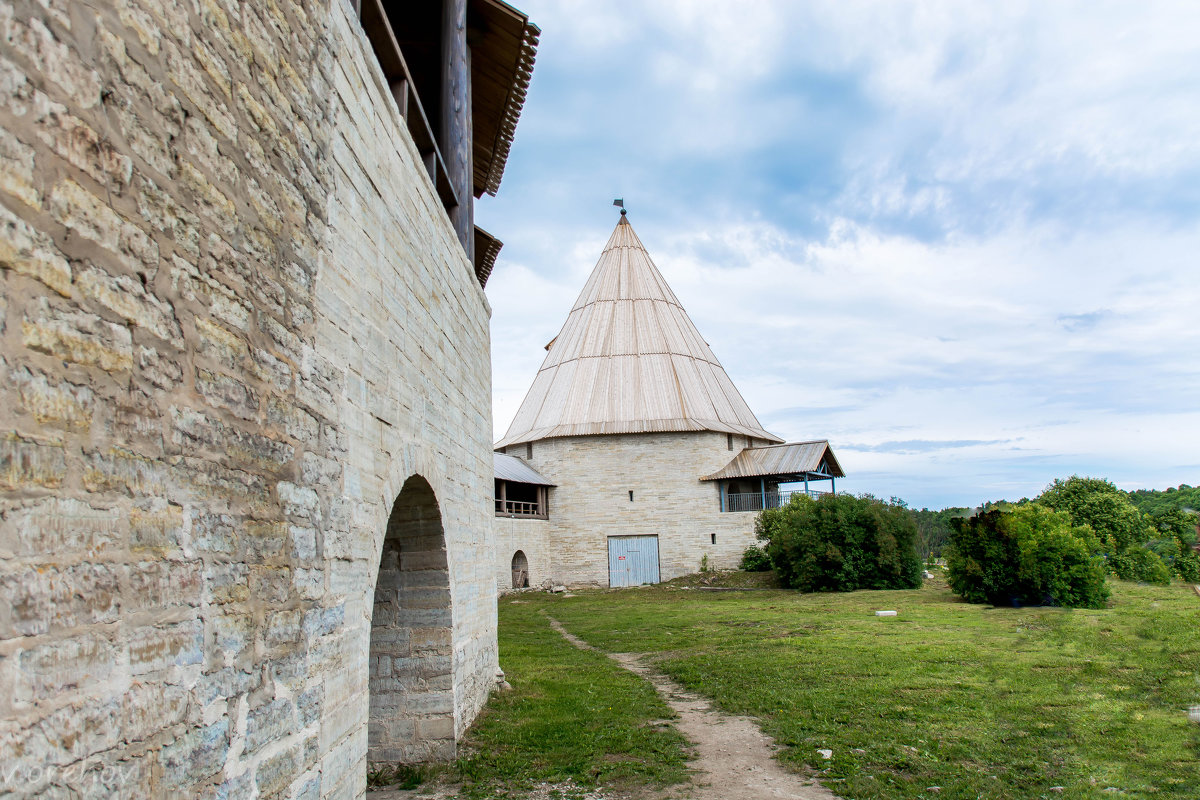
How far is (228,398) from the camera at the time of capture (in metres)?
2.51

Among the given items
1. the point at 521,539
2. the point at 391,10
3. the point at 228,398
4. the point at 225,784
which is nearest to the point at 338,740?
the point at 225,784

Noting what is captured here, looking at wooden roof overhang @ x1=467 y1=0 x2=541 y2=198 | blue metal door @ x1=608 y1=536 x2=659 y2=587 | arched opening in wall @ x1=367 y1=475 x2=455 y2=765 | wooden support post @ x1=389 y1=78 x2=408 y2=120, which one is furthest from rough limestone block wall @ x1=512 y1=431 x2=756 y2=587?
wooden support post @ x1=389 y1=78 x2=408 y2=120

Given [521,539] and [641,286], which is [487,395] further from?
[641,286]

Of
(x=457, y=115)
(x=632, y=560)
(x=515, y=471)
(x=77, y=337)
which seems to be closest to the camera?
(x=77, y=337)

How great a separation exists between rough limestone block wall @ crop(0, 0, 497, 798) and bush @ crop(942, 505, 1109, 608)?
13965mm

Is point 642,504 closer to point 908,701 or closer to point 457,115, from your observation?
point 908,701

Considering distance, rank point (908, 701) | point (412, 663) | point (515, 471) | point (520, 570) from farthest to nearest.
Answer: point (515, 471) → point (520, 570) → point (908, 701) → point (412, 663)

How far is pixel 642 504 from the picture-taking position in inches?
1083

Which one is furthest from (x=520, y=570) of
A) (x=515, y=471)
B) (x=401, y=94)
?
(x=401, y=94)

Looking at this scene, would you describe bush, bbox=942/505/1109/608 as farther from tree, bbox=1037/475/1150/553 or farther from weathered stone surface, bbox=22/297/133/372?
weathered stone surface, bbox=22/297/133/372

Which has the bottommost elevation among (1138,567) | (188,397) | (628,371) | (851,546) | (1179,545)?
(1138,567)

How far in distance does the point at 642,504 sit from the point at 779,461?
5194 mm

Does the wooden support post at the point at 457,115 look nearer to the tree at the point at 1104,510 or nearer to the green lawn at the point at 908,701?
the green lawn at the point at 908,701

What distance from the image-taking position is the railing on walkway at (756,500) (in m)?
27.2
